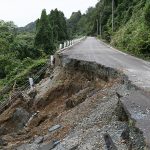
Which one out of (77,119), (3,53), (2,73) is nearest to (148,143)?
(77,119)

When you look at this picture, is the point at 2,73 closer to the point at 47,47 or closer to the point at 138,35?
the point at 47,47

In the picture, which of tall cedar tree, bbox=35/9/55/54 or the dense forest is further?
tall cedar tree, bbox=35/9/55/54

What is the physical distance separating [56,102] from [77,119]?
5.94 meters

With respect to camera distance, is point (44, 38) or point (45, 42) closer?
point (44, 38)

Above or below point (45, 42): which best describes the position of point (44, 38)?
above

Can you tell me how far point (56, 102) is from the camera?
20.0m

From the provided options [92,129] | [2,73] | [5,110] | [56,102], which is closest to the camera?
[92,129]

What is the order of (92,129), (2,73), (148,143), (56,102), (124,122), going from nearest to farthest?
(148,143)
(124,122)
(92,129)
(56,102)
(2,73)

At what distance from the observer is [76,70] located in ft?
71.8

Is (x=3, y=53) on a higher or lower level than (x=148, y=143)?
lower

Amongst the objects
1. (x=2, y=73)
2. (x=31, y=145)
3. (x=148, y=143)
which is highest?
(x=148, y=143)

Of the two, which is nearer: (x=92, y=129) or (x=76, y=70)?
(x=92, y=129)

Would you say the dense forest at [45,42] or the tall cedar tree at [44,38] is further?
the tall cedar tree at [44,38]

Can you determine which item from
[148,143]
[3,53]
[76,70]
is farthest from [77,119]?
[3,53]
